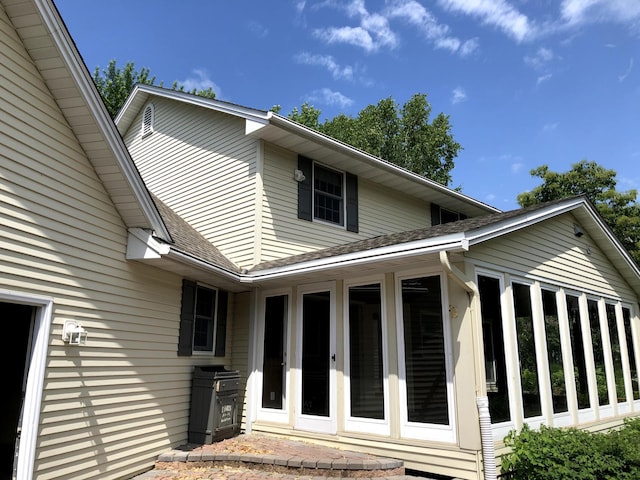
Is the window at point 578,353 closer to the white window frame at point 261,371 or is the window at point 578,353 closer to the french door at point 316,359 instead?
the french door at point 316,359

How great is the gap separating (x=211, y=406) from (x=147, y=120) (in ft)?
25.3

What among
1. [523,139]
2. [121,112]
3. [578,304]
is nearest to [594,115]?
[523,139]

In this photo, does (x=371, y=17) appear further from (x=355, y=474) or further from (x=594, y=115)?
(x=355, y=474)

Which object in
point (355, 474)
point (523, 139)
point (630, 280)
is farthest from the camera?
point (523, 139)

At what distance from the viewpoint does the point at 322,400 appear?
275 inches

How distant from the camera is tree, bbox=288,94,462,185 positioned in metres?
27.2

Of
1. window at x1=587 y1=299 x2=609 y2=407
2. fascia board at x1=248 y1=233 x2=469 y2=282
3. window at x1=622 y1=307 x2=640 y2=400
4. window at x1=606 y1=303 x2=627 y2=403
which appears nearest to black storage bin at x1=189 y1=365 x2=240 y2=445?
fascia board at x1=248 y1=233 x2=469 y2=282

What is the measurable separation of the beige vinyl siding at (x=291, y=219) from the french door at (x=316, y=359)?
1349 mm

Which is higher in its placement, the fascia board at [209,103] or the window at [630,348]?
the fascia board at [209,103]

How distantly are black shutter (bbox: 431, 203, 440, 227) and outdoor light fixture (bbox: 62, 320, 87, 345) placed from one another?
9.03 metres

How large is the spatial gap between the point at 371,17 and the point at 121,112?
324 inches

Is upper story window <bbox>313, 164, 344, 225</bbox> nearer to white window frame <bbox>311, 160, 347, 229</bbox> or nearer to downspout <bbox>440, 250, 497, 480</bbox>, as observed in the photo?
white window frame <bbox>311, 160, 347, 229</bbox>

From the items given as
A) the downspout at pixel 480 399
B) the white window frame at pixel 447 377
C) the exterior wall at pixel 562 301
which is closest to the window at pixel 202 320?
the white window frame at pixel 447 377

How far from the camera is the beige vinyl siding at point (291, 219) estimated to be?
8.59m
